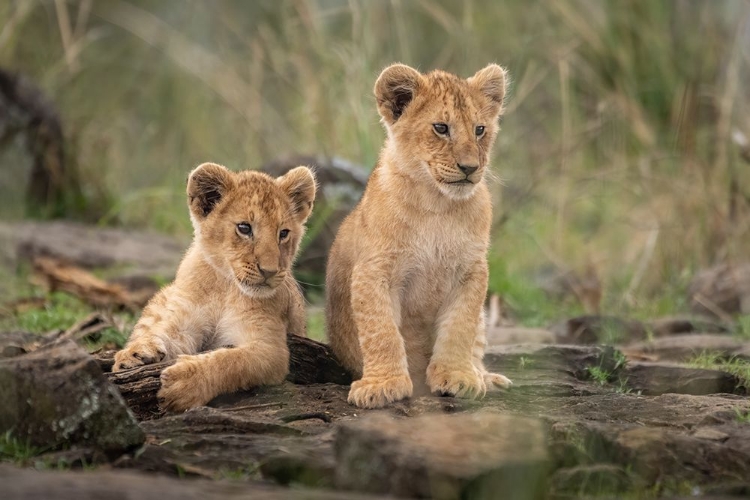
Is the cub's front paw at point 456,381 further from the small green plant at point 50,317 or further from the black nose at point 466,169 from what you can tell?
the small green plant at point 50,317

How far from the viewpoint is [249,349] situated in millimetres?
5750

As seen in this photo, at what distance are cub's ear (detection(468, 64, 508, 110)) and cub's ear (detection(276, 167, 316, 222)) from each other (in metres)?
1.08

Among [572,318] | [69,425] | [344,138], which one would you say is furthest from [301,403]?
[344,138]

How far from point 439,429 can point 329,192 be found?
630 cm

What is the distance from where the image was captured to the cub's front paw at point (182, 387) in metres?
5.33

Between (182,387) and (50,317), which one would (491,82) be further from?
(50,317)

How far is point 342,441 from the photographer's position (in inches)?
156

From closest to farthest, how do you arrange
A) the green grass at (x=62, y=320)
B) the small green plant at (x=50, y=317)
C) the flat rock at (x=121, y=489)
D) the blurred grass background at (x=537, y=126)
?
the flat rock at (x=121, y=489) < the green grass at (x=62, y=320) < the small green plant at (x=50, y=317) < the blurred grass background at (x=537, y=126)

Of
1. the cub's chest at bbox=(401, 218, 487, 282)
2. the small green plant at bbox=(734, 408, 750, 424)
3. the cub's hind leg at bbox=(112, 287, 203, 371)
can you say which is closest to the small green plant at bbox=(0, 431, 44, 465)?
the cub's hind leg at bbox=(112, 287, 203, 371)

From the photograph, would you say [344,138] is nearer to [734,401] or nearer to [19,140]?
[19,140]

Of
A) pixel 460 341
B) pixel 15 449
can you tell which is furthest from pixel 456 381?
pixel 15 449

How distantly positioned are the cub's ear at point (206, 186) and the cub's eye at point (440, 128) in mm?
1187

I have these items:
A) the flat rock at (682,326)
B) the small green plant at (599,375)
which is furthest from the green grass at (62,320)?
the flat rock at (682,326)

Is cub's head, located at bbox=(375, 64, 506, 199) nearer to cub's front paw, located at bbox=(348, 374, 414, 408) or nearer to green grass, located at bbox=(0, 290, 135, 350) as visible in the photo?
cub's front paw, located at bbox=(348, 374, 414, 408)
